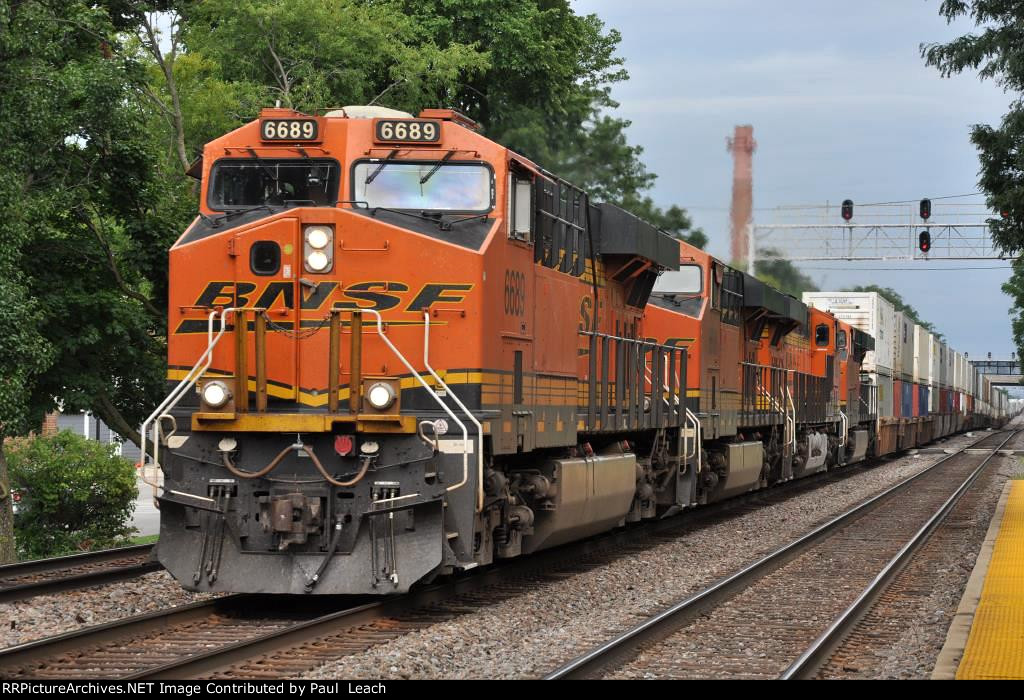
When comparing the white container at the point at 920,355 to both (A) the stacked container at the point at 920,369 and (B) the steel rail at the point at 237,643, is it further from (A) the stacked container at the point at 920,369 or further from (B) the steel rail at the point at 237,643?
(B) the steel rail at the point at 237,643

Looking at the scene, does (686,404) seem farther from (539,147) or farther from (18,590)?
(539,147)

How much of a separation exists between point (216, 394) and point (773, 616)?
16.2 ft

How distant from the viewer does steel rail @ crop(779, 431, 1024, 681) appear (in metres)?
8.63

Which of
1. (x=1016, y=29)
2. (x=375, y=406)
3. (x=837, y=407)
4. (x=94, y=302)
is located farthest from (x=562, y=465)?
(x=837, y=407)

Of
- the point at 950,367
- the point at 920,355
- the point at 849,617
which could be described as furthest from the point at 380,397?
the point at 950,367

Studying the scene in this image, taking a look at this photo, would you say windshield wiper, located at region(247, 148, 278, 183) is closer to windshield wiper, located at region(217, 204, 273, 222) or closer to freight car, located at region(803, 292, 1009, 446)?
windshield wiper, located at region(217, 204, 273, 222)

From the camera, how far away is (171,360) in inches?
422

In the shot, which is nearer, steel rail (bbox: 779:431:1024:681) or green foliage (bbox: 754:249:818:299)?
steel rail (bbox: 779:431:1024:681)

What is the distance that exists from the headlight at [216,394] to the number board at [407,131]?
2.39 metres

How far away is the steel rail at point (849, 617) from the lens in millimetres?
8633

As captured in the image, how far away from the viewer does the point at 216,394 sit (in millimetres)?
10164

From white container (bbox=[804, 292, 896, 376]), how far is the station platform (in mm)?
24832

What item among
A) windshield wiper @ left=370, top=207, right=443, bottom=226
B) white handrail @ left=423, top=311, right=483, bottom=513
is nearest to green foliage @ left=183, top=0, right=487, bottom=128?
windshield wiper @ left=370, top=207, right=443, bottom=226
